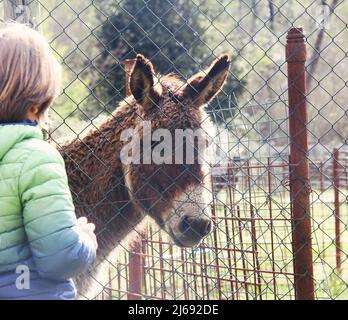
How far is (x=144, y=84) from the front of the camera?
171 inches

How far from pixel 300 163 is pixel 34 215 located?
83.8 inches

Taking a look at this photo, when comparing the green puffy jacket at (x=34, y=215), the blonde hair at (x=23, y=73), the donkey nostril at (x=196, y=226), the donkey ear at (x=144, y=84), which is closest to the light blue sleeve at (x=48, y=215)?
the green puffy jacket at (x=34, y=215)

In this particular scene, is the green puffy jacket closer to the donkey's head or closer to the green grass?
the donkey's head

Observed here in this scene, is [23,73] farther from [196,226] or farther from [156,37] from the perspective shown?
[156,37]

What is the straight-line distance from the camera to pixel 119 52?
17.9m

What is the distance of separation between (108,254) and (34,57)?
8.10 ft

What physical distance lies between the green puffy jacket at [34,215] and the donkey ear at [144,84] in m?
1.57

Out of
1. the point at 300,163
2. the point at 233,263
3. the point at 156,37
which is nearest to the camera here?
the point at 300,163

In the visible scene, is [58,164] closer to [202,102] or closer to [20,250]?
[20,250]

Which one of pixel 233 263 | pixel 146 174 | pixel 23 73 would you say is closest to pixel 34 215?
pixel 23 73

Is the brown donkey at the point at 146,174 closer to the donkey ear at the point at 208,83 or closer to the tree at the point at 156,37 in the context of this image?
the donkey ear at the point at 208,83

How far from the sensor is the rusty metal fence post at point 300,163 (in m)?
4.12
